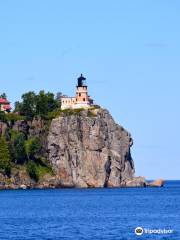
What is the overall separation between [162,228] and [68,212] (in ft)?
117

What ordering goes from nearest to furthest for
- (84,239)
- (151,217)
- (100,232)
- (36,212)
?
(84,239) → (100,232) → (151,217) → (36,212)

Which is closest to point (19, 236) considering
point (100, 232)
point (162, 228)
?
point (100, 232)

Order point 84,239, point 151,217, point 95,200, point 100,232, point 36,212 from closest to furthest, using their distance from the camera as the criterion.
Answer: point 84,239 < point 100,232 < point 151,217 < point 36,212 < point 95,200

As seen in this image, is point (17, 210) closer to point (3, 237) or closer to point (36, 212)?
point (36, 212)

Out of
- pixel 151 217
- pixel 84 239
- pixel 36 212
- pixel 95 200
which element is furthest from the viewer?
pixel 95 200

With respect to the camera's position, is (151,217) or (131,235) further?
(151,217)

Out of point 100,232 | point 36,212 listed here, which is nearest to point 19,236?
point 100,232

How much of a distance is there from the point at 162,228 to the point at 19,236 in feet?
50.1

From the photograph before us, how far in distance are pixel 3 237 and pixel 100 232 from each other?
10.1 metres

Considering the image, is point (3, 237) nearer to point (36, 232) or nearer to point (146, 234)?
point (36, 232)

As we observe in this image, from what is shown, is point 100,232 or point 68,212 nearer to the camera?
point 100,232

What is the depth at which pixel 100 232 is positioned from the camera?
9738 centimetres

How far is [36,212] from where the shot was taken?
135 meters

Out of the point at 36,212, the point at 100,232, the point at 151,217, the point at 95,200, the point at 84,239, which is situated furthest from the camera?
the point at 95,200
